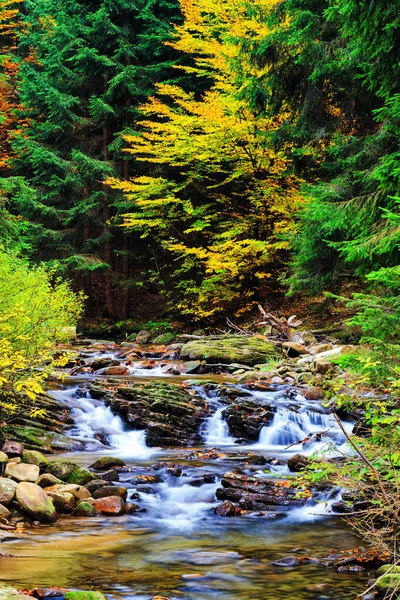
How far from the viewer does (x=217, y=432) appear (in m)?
9.86

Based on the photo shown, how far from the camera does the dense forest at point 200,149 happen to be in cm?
1068

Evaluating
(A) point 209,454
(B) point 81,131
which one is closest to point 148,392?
(A) point 209,454

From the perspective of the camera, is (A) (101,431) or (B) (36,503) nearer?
(B) (36,503)

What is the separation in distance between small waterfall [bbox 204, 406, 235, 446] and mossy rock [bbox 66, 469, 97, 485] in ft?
9.52

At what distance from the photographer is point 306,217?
10.9 m

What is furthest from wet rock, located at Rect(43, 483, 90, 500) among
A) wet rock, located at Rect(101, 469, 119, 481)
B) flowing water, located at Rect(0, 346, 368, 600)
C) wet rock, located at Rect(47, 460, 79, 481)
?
wet rock, located at Rect(101, 469, 119, 481)

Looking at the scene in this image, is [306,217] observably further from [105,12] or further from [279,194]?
[105,12]

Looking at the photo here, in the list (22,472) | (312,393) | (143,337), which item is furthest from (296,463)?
(143,337)

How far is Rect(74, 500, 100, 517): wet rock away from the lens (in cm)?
633

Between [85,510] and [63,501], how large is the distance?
25 cm

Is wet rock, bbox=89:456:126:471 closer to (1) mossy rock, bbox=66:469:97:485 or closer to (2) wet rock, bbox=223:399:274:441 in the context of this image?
(1) mossy rock, bbox=66:469:97:485

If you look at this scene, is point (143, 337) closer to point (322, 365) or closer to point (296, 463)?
point (322, 365)

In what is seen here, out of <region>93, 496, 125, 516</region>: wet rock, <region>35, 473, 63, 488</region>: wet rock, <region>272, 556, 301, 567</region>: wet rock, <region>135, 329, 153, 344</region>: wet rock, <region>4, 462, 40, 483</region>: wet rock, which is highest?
<region>272, 556, 301, 567</region>: wet rock

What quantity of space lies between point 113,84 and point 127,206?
4.47 meters
